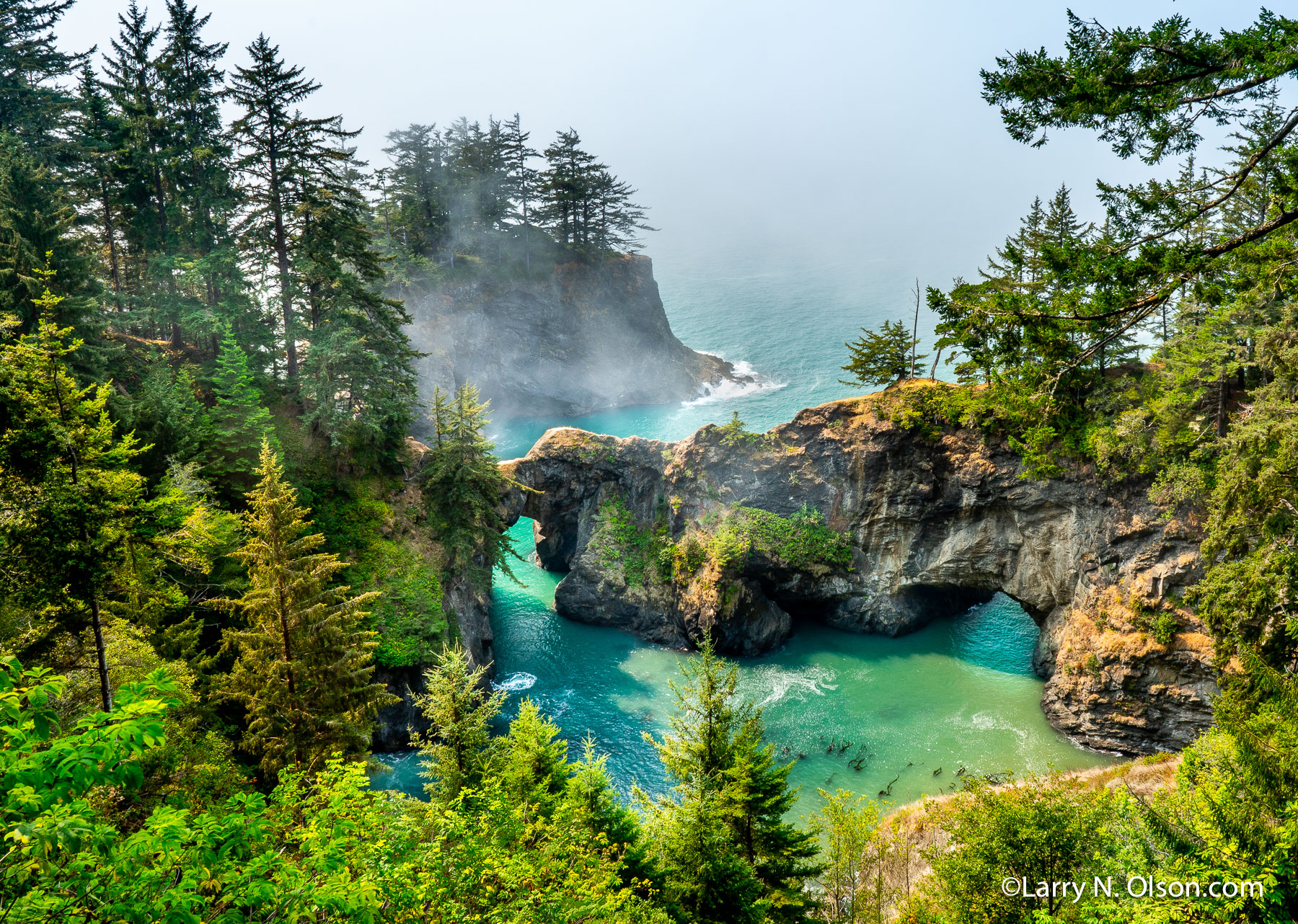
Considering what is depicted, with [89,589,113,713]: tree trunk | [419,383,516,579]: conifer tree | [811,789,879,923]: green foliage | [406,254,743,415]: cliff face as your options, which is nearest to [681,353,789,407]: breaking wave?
[406,254,743,415]: cliff face

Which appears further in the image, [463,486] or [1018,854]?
[463,486]

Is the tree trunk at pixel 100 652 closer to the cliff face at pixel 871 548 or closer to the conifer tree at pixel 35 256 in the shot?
the conifer tree at pixel 35 256

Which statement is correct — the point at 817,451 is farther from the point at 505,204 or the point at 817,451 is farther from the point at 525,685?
the point at 505,204

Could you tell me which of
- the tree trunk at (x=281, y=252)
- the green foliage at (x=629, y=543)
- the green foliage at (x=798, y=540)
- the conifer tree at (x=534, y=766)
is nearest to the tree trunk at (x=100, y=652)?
the conifer tree at (x=534, y=766)

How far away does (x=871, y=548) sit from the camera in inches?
1321

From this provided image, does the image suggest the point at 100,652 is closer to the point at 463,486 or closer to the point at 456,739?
the point at 456,739

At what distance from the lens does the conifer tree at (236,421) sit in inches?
918

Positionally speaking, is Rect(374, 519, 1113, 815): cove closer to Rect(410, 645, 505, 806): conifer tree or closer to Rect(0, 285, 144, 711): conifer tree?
Rect(410, 645, 505, 806): conifer tree

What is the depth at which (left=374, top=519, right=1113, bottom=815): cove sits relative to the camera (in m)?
→ 24.5

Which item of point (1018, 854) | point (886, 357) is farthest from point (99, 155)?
point (1018, 854)

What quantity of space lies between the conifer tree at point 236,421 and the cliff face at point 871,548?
1414 centimetres

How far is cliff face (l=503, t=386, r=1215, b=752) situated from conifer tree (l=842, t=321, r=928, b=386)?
6.05 feet

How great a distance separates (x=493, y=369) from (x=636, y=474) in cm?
3418

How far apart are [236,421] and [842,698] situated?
28.9 metres
